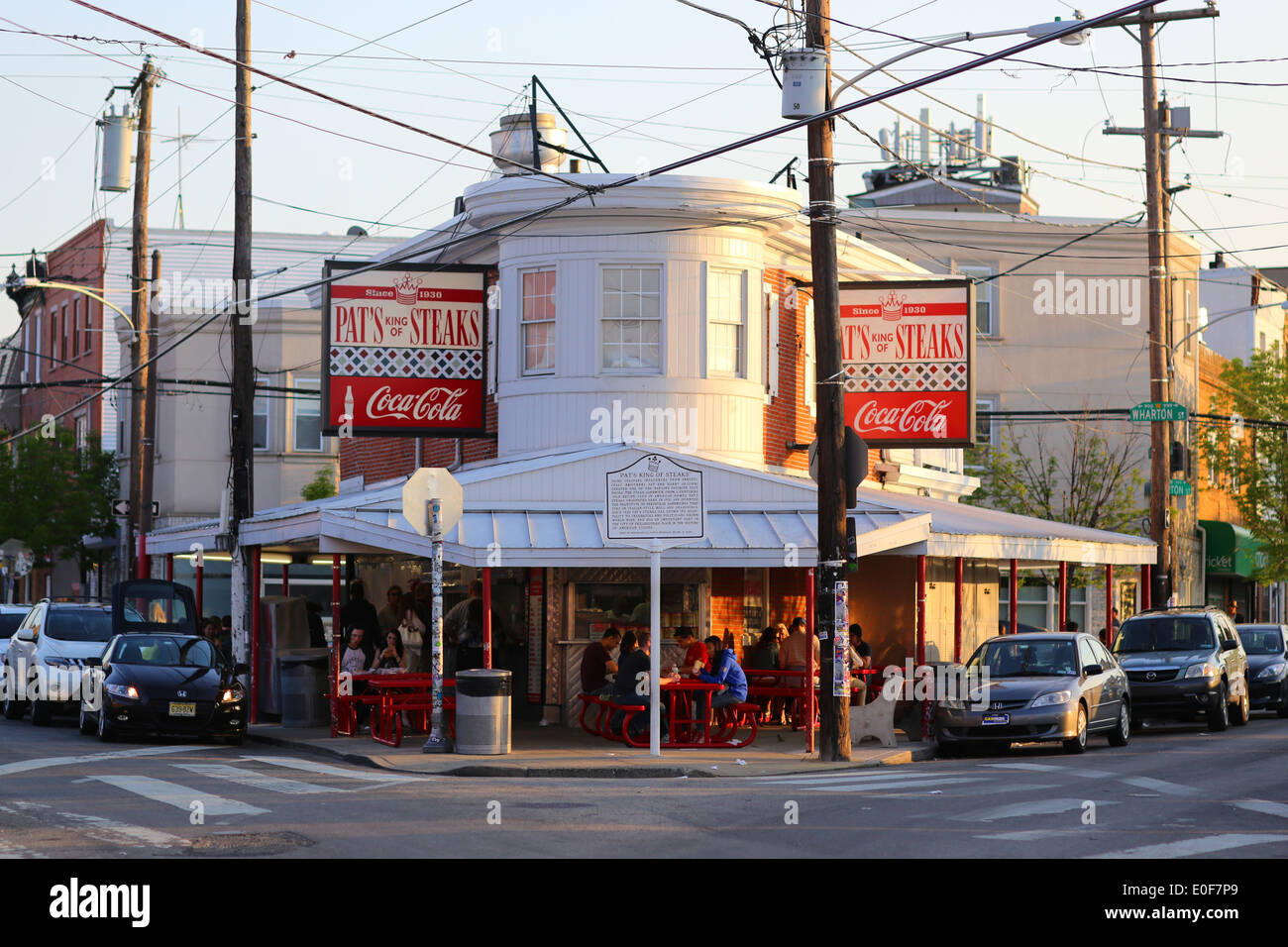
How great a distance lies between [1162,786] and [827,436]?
18.8 ft

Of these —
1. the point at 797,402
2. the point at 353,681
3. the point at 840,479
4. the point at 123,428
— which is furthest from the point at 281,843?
the point at 123,428

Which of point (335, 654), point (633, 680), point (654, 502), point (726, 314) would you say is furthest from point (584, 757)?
point (726, 314)

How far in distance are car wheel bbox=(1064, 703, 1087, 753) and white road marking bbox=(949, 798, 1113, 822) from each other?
6162 millimetres

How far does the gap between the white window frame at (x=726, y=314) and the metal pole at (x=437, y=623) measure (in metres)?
6.32

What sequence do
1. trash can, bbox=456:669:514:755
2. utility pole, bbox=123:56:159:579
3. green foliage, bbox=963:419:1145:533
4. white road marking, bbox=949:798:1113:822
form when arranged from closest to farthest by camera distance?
1. white road marking, bbox=949:798:1113:822
2. trash can, bbox=456:669:514:755
3. utility pole, bbox=123:56:159:579
4. green foliage, bbox=963:419:1145:533

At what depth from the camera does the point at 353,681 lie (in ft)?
76.9

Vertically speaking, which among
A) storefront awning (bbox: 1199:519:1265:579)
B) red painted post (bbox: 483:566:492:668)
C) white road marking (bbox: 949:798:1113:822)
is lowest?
white road marking (bbox: 949:798:1113:822)

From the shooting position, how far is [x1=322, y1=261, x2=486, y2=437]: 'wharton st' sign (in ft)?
82.7

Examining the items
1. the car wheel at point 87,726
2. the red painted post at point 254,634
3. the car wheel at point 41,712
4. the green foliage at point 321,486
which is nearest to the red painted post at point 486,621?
the red painted post at point 254,634

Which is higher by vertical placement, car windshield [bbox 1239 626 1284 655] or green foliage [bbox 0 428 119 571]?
green foliage [bbox 0 428 119 571]

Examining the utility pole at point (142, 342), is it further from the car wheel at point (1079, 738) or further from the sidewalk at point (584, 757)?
the car wheel at point (1079, 738)

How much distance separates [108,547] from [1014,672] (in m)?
34.3

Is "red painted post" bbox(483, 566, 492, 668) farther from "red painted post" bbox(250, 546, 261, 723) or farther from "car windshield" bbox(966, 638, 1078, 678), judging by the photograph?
"car windshield" bbox(966, 638, 1078, 678)

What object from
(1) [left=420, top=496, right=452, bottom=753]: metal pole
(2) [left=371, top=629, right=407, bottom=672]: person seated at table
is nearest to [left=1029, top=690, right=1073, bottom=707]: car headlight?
(1) [left=420, top=496, right=452, bottom=753]: metal pole
